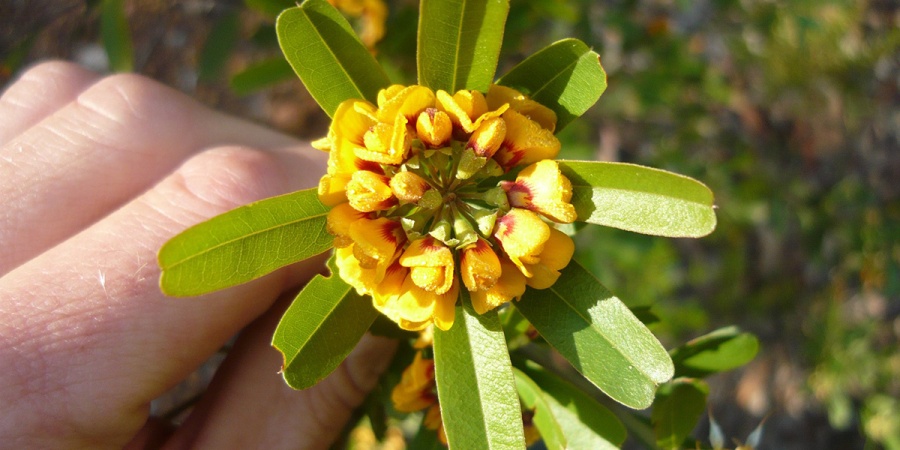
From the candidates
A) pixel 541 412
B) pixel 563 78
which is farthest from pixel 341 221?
pixel 541 412

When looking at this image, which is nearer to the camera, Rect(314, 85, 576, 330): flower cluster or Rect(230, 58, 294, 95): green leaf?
Rect(314, 85, 576, 330): flower cluster

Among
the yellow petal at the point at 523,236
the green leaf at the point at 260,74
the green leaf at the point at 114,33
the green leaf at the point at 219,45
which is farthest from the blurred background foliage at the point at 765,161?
the yellow petal at the point at 523,236

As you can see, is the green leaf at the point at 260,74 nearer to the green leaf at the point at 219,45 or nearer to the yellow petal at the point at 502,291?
the green leaf at the point at 219,45

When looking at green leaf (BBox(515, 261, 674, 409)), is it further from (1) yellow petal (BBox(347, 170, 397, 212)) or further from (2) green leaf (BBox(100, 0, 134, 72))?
(2) green leaf (BBox(100, 0, 134, 72))

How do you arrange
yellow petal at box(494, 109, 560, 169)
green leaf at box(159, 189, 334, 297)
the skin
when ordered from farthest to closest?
the skin → yellow petal at box(494, 109, 560, 169) → green leaf at box(159, 189, 334, 297)

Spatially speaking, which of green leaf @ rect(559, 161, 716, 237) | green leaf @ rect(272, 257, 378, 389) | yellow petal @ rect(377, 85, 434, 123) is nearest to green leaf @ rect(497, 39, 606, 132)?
green leaf @ rect(559, 161, 716, 237)

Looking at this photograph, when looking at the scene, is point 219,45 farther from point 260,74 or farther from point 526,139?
point 526,139
